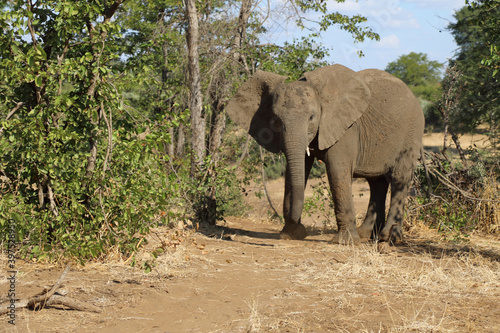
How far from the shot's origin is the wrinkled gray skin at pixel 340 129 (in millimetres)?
8734

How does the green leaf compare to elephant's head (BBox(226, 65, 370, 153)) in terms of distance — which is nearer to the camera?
the green leaf

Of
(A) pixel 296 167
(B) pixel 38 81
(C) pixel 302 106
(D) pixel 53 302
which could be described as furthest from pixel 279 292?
(C) pixel 302 106

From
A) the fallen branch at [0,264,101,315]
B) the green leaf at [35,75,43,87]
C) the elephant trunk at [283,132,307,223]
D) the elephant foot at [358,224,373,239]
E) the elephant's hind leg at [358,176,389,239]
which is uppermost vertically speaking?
the green leaf at [35,75,43,87]

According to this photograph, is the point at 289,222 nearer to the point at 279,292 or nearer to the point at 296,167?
the point at 296,167

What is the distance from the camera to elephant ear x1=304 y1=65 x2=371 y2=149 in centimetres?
902

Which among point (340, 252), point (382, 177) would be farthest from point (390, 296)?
point (382, 177)

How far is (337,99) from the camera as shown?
9.27 metres

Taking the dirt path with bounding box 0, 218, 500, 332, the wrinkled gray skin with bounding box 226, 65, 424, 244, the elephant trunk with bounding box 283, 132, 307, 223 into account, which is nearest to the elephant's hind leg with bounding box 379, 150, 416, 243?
the wrinkled gray skin with bounding box 226, 65, 424, 244

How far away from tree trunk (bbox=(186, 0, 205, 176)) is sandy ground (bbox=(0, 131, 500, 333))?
238 cm

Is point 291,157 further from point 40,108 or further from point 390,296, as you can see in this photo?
point 40,108

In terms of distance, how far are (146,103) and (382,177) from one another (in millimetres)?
7227

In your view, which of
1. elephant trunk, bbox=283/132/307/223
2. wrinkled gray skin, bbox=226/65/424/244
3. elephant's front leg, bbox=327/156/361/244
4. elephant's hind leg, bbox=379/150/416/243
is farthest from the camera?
elephant's hind leg, bbox=379/150/416/243

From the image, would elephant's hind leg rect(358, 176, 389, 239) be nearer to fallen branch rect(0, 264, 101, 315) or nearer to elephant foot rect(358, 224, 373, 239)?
elephant foot rect(358, 224, 373, 239)

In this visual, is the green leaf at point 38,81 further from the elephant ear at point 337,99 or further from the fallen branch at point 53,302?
the elephant ear at point 337,99
